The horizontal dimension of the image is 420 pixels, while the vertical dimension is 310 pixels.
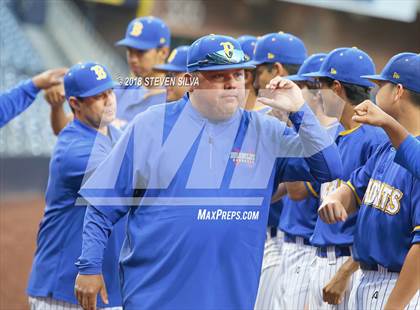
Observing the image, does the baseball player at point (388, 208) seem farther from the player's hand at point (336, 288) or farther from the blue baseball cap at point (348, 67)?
the blue baseball cap at point (348, 67)

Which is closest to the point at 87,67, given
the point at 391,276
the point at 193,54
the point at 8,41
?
the point at 193,54

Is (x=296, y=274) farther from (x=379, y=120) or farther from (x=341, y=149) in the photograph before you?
(x=379, y=120)

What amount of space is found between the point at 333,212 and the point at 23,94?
8.24ft

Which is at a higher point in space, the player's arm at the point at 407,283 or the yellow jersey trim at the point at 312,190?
the player's arm at the point at 407,283

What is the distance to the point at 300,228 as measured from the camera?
525 cm

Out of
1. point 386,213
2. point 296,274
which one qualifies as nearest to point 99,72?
point 296,274

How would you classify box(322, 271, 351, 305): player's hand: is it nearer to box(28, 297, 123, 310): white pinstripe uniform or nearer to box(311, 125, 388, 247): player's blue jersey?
box(311, 125, 388, 247): player's blue jersey

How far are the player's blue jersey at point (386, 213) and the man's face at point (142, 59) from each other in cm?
321

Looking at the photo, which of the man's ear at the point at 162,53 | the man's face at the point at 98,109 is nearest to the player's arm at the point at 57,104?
the man's face at the point at 98,109

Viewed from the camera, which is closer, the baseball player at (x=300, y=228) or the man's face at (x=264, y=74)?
the baseball player at (x=300, y=228)

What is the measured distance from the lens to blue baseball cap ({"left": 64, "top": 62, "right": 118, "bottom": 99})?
194 inches

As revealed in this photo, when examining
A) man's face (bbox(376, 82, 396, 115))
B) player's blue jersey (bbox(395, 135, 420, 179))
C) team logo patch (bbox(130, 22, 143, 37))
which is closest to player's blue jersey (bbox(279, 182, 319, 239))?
man's face (bbox(376, 82, 396, 115))

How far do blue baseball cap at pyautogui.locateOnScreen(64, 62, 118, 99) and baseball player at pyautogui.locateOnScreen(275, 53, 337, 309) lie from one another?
1143 millimetres

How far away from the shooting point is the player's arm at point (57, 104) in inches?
228
